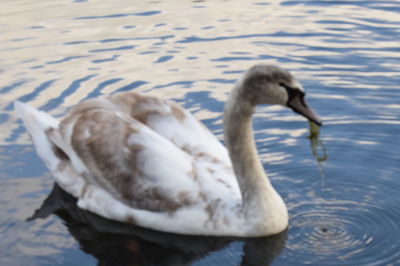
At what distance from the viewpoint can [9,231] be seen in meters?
9.76

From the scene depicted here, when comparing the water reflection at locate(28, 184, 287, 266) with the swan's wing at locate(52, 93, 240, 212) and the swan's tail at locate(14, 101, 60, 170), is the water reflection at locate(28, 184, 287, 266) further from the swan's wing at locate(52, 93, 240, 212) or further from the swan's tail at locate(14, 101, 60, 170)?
the swan's tail at locate(14, 101, 60, 170)

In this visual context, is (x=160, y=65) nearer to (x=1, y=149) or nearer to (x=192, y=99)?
(x=192, y=99)

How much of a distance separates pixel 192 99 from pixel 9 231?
155 inches

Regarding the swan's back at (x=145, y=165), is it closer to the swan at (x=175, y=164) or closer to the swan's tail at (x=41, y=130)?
the swan at (x=175, y=164)

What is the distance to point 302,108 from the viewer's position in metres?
8.57

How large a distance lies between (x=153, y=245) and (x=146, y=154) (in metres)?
0.94

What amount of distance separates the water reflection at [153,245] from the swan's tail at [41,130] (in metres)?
1.08

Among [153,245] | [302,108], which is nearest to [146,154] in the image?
[153,245]

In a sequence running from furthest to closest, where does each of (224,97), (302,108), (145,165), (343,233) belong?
(224,97)
(145,165)
(343,233)
(302,108)

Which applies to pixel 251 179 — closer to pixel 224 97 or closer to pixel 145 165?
pixel 145 165

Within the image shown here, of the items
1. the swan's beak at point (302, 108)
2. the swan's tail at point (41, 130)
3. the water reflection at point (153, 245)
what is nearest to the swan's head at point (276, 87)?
the swan's beak at point (302, 108)

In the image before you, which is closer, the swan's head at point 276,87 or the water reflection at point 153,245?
the swan's head at point 276,87

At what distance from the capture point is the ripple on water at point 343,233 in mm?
8743

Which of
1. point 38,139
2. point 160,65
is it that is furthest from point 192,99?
point 38,139
